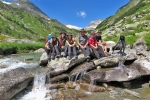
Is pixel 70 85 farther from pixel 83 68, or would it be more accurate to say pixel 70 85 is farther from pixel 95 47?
pixel 95 47

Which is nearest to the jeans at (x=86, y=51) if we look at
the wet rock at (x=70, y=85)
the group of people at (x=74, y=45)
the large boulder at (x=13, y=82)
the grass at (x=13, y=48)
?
the group of people at (x=74, y=45)

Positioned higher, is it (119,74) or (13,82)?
(119,74)

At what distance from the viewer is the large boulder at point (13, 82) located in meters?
16.0

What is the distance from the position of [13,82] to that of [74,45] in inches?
363

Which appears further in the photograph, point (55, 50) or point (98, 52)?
point (55, 50)

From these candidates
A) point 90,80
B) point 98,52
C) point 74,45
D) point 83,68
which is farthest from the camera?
point 74,45

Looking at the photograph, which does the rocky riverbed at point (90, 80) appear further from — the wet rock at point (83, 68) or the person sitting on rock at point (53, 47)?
the person sitting on rock at point (53, 47)

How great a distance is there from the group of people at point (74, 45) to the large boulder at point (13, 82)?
6209mm

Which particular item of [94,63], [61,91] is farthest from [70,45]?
[61,91]

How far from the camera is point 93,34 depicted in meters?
24.0


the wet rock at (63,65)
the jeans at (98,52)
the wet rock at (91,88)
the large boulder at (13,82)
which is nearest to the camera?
the large boulder at (13,82)

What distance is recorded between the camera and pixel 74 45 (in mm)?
24094

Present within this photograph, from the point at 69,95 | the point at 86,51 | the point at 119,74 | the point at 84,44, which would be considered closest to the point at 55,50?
the point at 84,44

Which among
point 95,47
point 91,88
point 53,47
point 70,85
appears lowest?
point 91,88
